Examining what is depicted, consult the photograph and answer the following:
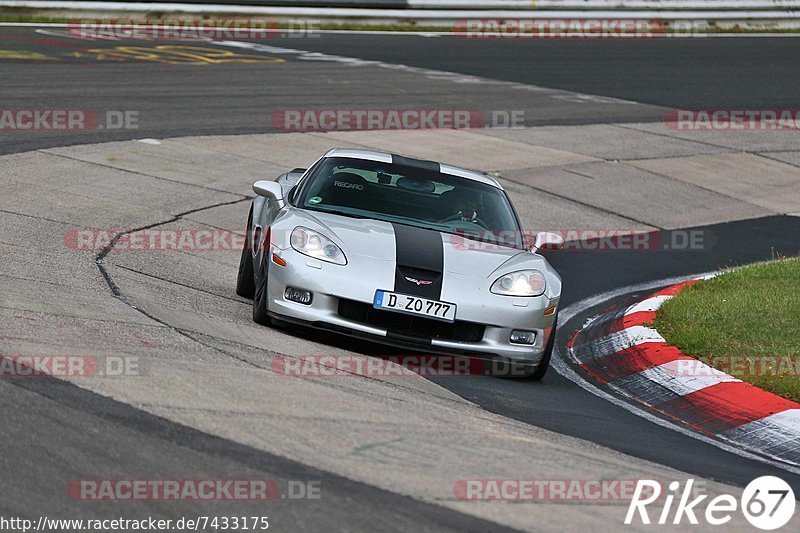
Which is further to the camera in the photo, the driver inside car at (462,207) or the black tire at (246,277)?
the black tire at (246,277)

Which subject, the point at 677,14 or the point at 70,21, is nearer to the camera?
the point at 70,21

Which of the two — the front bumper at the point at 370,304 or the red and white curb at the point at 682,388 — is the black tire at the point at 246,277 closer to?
the front bumper at the point at 370,304

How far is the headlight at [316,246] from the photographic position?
7.59m

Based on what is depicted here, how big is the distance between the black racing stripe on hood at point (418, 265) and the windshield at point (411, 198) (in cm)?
42

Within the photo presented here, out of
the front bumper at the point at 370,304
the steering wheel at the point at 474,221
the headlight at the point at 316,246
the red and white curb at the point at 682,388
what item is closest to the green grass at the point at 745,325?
the red and white curb at the point at 682,388

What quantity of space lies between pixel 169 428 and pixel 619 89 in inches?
716

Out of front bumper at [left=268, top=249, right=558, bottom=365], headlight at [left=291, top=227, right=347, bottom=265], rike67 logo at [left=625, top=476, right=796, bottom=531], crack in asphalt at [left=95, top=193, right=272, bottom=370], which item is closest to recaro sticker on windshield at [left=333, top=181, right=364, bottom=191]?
headlight at [left=291, top=227, right=347, bottom=265]

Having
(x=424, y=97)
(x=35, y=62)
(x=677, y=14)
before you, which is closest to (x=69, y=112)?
(x=35, y=62)

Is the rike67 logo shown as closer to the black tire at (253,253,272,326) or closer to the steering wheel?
the black tire at (253,253,272,326)

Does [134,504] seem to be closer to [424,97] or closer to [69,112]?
[69,112]

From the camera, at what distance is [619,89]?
72.6 ft

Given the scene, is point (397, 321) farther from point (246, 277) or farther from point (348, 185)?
point (246, 277)

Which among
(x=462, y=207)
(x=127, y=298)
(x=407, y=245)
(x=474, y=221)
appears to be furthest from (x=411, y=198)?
(x=127, y=298)

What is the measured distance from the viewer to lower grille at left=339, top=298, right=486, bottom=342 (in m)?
7.41
